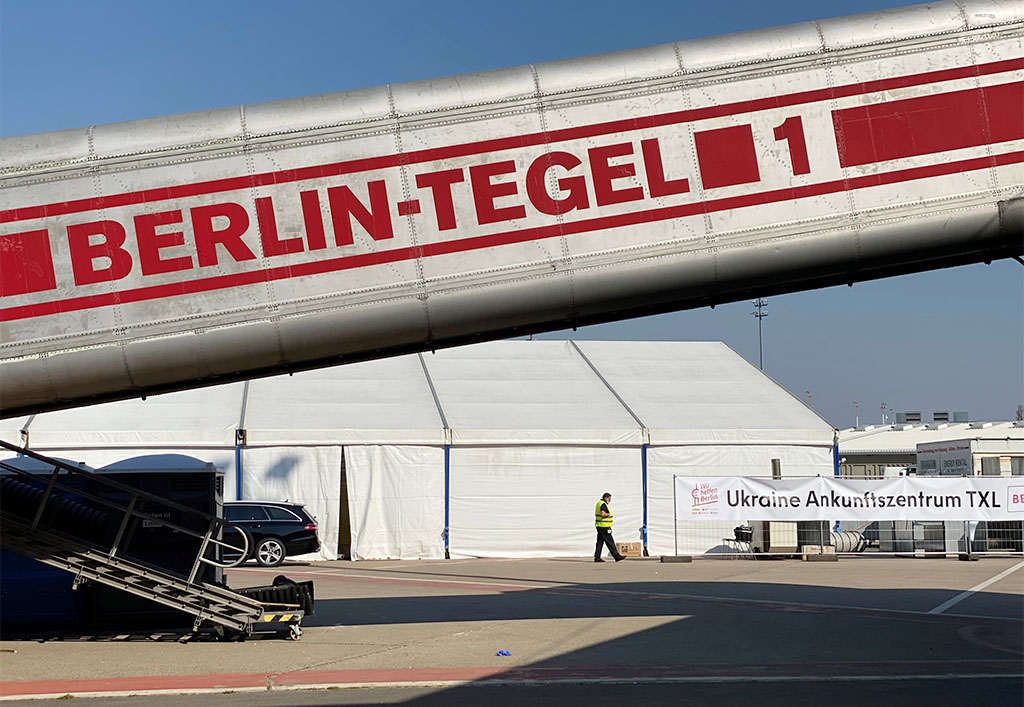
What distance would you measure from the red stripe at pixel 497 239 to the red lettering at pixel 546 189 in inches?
7.3

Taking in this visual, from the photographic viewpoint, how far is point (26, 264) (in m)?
10.2

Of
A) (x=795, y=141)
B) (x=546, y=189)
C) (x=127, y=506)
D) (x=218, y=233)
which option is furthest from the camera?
(x=127, y=506)

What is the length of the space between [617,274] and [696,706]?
4208 millimetres

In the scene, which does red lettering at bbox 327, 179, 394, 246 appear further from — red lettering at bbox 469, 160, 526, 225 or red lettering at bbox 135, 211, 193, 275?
red lettering at bbox 135, 211, 193, 275

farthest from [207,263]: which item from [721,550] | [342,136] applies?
[721,550]

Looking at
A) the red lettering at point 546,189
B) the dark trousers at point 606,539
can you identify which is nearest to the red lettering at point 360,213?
the red lettering at point 546,189

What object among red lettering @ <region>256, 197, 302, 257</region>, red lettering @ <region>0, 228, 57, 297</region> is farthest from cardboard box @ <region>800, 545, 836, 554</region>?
red lettering @ <region>0, 228, 57, 297</region>

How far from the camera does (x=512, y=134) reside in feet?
34.6

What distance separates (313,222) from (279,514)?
14545 mm

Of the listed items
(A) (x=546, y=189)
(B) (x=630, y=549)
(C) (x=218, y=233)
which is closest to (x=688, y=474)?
(B) (x=630, y=549)

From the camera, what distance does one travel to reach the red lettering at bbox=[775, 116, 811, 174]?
34.9 feet

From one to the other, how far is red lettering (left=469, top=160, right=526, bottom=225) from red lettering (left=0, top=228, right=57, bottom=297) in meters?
4.25

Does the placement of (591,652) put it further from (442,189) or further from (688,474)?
(688,474)

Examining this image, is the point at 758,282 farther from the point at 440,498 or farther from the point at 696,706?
the point at 440,498
